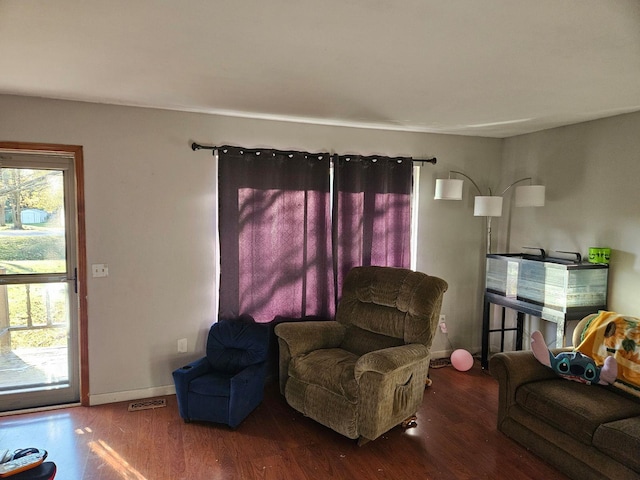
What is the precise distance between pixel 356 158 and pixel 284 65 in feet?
5.57

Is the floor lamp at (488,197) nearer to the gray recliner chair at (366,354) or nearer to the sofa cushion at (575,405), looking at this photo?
the gray recliner chair at (366,354)

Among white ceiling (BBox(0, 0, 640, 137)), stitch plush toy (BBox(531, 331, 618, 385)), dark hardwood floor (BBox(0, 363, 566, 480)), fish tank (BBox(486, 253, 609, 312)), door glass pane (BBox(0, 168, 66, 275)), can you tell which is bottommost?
dark hardwood floor (BBox(0, 363, 566, 480))

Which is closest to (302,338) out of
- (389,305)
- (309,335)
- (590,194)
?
(309,335)

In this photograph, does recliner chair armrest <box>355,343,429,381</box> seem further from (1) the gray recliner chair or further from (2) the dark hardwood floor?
(2) the dark hardwood floor

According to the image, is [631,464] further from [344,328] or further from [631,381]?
[344,328]

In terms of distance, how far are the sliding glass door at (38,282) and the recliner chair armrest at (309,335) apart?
5.52ft

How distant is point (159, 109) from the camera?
10.8 feet

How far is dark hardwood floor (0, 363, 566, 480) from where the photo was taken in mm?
2502

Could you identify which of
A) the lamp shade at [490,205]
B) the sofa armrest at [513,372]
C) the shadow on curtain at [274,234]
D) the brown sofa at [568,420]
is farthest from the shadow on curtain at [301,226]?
the brown sofa at [568,420]

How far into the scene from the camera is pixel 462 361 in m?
4.02

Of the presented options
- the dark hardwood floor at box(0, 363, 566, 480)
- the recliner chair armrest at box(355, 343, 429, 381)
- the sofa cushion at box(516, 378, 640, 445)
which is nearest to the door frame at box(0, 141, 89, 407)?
the dark hardwood floor at box(0, 363, 566, 480)

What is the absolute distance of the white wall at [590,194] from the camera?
317cm

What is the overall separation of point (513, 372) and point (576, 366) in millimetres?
396

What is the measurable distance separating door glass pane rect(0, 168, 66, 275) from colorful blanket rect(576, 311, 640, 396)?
394 centimetres
